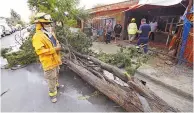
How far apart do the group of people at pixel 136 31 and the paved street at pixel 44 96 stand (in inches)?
141

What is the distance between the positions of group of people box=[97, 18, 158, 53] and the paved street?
3588 mm

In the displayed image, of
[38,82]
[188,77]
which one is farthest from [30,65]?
[188,77]

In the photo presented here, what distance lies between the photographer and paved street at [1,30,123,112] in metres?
3.62

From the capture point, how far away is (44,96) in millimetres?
4121

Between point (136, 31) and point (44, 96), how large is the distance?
21.4ft

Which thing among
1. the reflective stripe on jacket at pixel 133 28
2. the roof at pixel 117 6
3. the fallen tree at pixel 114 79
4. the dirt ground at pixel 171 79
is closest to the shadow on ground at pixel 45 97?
the fallen tree at pixel 114 79

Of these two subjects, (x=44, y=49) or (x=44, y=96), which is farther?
(x=44, y=96)

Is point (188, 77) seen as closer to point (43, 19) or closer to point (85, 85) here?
point (85, 85)

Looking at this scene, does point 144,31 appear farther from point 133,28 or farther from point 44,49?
point 44,49

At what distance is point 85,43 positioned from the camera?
628cm

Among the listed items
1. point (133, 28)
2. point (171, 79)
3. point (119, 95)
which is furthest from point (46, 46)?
point (133, 28)

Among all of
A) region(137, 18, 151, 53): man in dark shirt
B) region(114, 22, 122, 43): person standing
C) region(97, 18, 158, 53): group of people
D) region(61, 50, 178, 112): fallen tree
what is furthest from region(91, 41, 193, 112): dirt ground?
region(114, 22, 122, 43): person standing

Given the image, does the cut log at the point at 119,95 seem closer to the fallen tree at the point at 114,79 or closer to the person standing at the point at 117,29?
the fallen tree at the point at 114,79

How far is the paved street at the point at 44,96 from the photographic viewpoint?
143 inches
